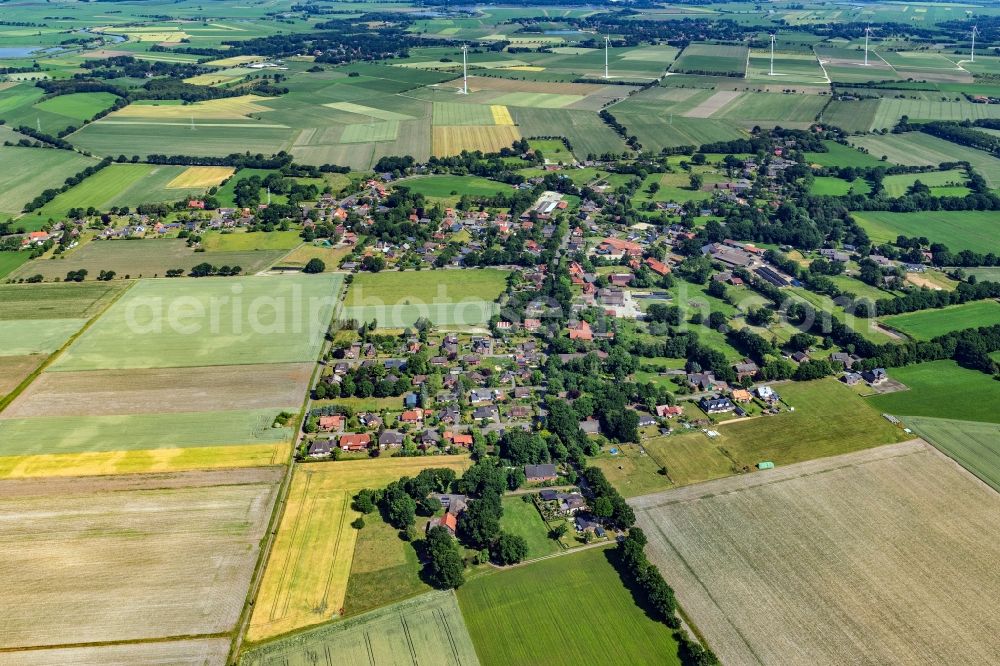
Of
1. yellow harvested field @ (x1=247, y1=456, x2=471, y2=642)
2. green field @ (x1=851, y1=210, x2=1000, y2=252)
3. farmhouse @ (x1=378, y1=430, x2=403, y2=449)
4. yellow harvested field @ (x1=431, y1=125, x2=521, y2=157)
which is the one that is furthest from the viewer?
yellow harvested field @ (x1=431, y1=125, x2=521, y2=157)

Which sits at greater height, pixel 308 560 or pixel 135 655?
pixel 308 560

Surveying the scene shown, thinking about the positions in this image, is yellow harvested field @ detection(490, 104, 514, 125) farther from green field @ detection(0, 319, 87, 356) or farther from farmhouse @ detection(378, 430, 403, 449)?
farmhouse @ detection(378, 430, 403, 449)

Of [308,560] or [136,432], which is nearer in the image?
[308,560]

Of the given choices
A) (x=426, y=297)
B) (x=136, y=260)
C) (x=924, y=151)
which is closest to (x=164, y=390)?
(x=426, y=297)

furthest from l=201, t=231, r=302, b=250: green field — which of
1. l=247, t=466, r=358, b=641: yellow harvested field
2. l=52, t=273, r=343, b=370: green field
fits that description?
l=247, t=466, r=358, b=641: yellow harvested field

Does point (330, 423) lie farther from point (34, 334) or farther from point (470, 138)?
point (470, 138)

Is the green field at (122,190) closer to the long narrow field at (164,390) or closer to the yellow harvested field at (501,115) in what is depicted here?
the long narrow field at (164,390)
